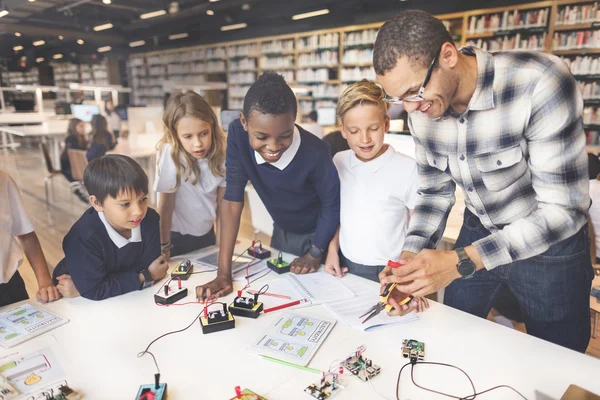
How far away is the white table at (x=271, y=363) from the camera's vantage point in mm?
901

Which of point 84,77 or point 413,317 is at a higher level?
point 84,77

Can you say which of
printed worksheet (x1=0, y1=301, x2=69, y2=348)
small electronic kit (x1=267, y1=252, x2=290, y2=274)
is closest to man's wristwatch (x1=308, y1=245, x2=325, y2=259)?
small electronic kit (x1=267, y1=252, x2=290, y2=274)

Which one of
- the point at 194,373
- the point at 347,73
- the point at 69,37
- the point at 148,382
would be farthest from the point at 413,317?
the point at 69,37

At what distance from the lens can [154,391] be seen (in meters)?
A: 0.86

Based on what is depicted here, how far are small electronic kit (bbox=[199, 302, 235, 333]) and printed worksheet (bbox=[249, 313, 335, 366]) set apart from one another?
0.34 ft

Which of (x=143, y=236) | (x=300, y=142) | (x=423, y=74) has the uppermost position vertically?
(x=423, y=74)

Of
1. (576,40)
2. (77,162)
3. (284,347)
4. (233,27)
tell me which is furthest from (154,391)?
(233,27)

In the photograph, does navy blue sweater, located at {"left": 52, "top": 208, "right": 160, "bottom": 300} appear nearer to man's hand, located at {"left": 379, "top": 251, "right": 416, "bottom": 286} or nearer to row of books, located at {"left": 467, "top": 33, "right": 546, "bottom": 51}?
man's hand, located at {"left": 379, "top": 251, "right": 416, "bottom": 286}

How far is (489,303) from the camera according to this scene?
4.41ft

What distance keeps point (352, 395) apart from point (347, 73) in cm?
759

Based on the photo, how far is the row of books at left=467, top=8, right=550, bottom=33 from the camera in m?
5.47

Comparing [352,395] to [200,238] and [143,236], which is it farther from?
[200,238]

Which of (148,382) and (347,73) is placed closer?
(148,382)

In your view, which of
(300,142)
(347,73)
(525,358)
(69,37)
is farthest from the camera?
(69,37)
